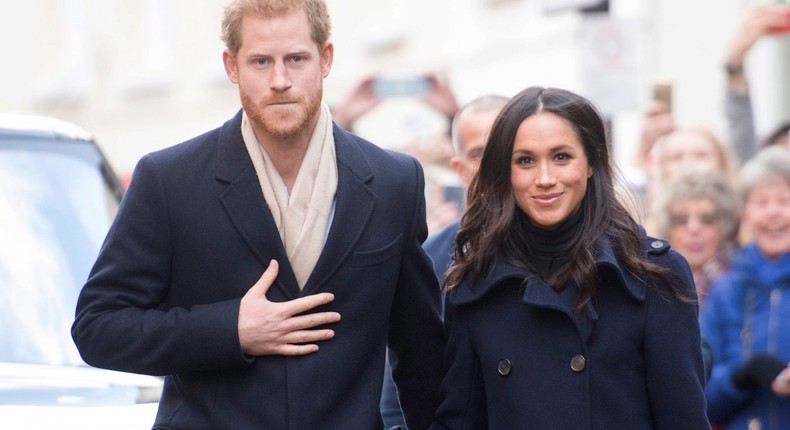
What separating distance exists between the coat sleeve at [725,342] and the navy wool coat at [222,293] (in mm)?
2400

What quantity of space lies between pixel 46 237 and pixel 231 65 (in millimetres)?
1598

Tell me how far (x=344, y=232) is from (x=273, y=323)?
1.12ft

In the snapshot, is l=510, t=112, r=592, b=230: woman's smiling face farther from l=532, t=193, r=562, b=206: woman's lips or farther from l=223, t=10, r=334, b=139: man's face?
l=223, t=10, r=334, b=139: man's face

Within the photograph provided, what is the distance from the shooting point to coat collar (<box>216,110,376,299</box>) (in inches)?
193

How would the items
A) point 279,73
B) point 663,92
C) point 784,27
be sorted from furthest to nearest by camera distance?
point 663,92
point 784,27
point 279,73

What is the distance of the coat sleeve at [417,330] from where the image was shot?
5.23 m

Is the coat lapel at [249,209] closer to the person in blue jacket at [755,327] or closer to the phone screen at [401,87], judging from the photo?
the person in blue jacket at [755,327]

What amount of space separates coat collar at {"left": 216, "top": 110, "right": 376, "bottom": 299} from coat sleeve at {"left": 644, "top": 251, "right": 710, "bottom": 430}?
836mm

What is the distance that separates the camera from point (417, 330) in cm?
531

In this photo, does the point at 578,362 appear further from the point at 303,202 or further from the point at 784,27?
the point at 784,27

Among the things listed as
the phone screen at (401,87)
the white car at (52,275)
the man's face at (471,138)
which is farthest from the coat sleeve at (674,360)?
the phone screen at (401,87)

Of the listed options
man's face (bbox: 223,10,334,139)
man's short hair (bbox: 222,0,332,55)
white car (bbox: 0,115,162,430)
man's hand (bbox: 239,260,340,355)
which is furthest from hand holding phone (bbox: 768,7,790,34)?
man's hand (bbox: 239,260,340,355)

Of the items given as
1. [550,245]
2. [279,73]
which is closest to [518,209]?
[550,245]

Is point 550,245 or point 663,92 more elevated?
point 550,245
